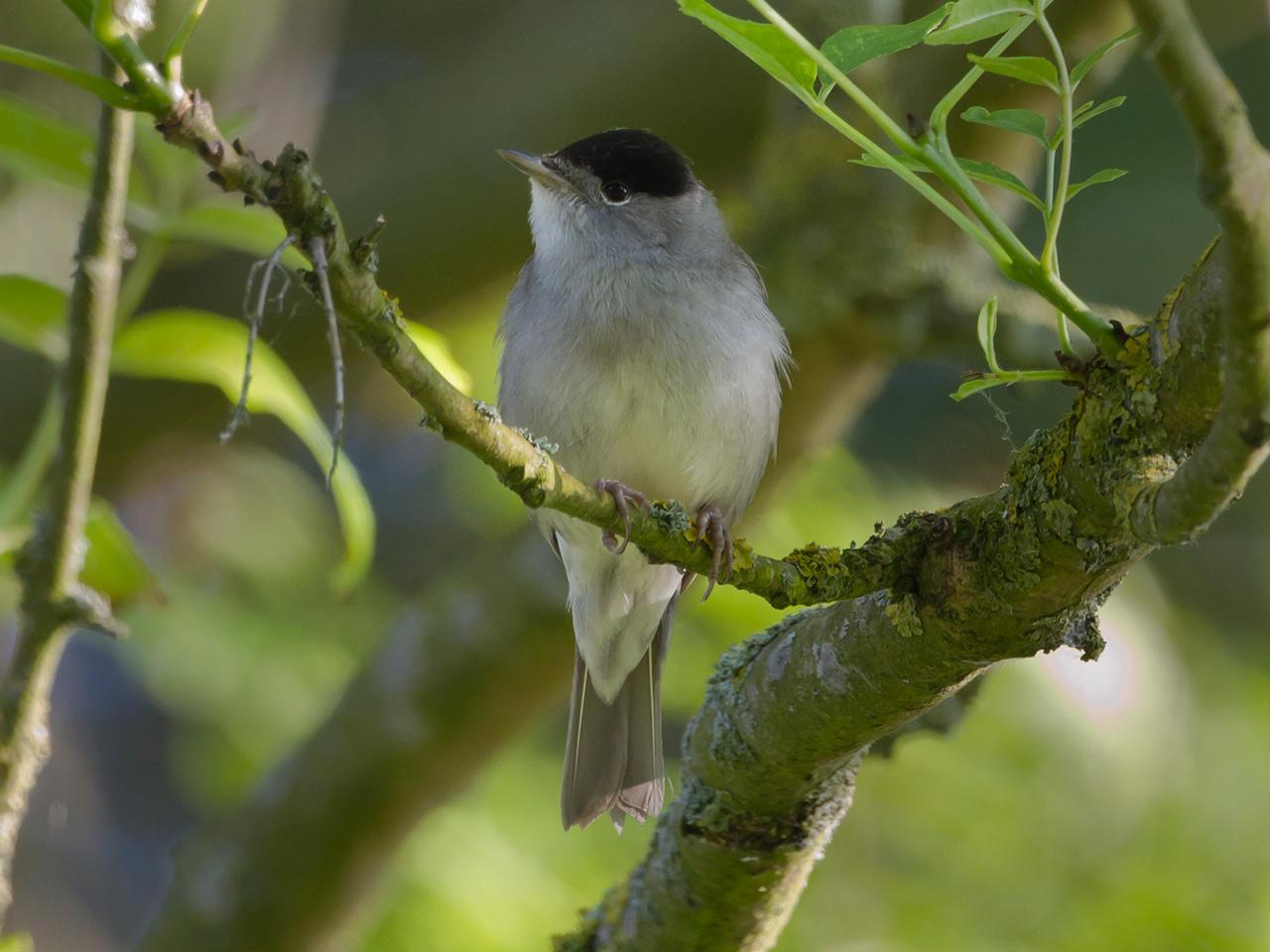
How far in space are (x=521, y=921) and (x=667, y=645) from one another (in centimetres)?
96

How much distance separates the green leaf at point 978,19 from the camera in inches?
63.4

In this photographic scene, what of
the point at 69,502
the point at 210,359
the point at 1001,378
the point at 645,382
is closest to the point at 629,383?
the point at 645,382

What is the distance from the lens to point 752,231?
5.27 m

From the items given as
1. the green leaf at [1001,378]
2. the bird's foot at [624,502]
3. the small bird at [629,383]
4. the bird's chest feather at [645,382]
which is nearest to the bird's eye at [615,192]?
the small bird at [629,383]

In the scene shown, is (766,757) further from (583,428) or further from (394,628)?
(394,628)

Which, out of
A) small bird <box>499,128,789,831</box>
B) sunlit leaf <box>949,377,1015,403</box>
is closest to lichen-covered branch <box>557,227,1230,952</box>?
sunlit leaf <box>949,377,1015,403</box>

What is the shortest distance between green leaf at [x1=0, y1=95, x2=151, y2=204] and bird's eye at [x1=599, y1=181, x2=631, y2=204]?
2.06 m

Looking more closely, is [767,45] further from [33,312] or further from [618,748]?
[618,748]

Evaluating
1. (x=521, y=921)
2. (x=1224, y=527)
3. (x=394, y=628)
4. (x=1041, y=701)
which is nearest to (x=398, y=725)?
(x=394, y=628)

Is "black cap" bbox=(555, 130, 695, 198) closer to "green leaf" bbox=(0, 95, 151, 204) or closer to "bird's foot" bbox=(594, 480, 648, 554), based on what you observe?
"bird's foot" bbox=(594, 480, 648, 554)

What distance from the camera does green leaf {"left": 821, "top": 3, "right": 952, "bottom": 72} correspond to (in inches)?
65.9

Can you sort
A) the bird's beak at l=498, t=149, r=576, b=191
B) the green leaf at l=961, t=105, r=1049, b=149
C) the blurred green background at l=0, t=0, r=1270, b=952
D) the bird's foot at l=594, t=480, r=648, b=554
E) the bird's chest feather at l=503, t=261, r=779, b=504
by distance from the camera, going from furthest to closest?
the blurred green background at l=0, t=0, r=1270, b=952 → the bird's beak at l=498, t=149, r=576, b=191 → the bird's chest feather at l=503, t=261, r=779, b=504 → the bird's foot at l=594, t=480, r=648, b=554 → the green leaf at l=961, t=105, r=1049, b=149

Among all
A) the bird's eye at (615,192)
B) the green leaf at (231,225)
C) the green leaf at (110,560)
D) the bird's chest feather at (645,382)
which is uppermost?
the bird's eye at (615,192)

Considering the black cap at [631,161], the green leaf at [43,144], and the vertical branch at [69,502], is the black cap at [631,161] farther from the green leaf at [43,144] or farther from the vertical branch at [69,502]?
the vertical branch at [69,502]
